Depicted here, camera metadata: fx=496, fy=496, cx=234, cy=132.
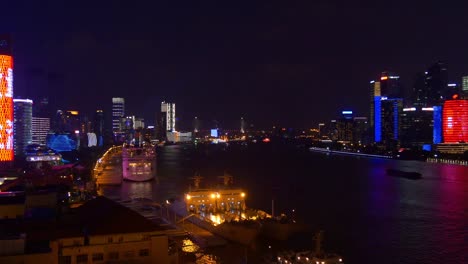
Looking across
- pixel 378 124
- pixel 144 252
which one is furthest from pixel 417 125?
pixel 144 252

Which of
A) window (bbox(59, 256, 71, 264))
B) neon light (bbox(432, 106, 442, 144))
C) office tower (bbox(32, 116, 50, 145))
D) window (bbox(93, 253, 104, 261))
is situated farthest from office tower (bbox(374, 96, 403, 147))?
window (bbox(59, 256, 71, 264))

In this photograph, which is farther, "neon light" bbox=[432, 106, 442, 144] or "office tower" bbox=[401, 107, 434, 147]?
"office tower" bbox=[401, 107, 434, 147]

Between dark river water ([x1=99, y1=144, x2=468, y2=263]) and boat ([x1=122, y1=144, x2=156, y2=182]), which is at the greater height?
boat ([x1=122, y1=144, x2=156, y2=182])

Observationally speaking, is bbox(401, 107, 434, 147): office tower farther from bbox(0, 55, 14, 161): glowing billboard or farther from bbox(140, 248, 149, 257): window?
bbox(140, 248, 149, 257): window

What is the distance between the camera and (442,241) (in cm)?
1341

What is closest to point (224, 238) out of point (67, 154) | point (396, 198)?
point (396, 198)

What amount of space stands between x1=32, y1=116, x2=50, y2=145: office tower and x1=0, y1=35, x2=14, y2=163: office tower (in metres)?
36.4

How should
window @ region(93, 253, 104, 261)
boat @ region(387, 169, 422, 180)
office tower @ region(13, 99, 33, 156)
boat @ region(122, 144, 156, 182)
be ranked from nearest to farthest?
window @ region(93, 253, 104, 261)
boat @ region(122, 144, 156, 182)
boat @ region(387, 169, 422, 180)
office tower @ region(13, 99, 33, 156)

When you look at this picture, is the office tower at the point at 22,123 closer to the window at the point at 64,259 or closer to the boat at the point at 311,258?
the boat at the point at 311,258

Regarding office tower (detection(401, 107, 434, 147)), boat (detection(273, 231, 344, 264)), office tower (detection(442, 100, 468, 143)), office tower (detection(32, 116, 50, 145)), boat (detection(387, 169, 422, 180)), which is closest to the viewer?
boat (detection(273, 231, 344, 264))

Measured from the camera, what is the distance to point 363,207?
1956cm

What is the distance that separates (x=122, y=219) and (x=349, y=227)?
9206 millimetres

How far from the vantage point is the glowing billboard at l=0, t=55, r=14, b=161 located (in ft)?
86.5

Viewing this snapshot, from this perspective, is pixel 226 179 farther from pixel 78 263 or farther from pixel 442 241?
pixel 78 263
